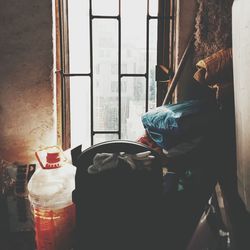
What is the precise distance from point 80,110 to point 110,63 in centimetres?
68

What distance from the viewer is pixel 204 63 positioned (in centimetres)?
288

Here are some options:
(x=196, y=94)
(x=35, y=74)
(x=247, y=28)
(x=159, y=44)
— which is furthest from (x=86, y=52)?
(x=247, y=28)

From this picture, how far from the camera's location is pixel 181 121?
9.07ft

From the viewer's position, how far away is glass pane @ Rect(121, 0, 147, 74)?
362 cm

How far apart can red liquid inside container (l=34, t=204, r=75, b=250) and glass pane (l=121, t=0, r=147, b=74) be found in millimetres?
1761

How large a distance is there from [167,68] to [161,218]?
6.46 feet

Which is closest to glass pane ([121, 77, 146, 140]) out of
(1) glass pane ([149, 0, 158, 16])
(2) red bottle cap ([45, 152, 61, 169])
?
(1) glass pane ([149, 0, 158, 16])

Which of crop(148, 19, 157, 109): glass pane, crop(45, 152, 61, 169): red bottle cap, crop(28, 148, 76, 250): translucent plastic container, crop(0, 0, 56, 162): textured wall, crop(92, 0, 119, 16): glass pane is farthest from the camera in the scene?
crop(148, 19, 157, 109): glass pane

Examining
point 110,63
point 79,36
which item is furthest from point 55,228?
point 79,36

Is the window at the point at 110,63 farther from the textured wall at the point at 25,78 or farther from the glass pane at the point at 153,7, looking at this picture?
the textured wall at the point at 25,78

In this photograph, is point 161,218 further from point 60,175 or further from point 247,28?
point 247,28

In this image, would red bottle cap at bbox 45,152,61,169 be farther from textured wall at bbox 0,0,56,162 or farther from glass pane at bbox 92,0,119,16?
glass pane at bbox 92,0,119,16

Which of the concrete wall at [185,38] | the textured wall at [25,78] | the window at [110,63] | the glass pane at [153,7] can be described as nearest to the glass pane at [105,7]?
the window at [110,63]

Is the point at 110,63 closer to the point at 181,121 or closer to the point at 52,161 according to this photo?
the point at 181,121
